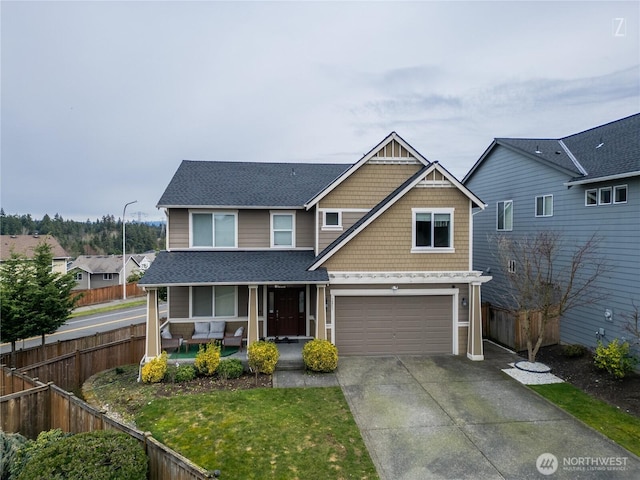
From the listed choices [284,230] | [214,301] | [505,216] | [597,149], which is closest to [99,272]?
[214,301]

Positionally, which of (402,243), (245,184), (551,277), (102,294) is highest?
(245,184)

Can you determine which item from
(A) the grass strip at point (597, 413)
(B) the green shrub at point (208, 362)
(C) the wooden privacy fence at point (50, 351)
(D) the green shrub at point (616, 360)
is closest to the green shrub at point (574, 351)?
(D) the green shrub at point (616, 360)

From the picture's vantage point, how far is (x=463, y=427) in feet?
27.9

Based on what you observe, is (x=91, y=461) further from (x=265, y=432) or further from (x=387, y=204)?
(x=387, y=204)

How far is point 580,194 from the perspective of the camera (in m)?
13.9

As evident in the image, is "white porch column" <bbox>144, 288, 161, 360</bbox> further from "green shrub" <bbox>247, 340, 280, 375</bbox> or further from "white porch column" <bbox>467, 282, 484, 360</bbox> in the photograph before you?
"white porch column" <bbox>467, 282, 484, 360</bbox>

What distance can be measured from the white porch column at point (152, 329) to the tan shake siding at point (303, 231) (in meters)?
6.16

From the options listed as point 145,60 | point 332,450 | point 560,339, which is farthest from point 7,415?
point 560,339

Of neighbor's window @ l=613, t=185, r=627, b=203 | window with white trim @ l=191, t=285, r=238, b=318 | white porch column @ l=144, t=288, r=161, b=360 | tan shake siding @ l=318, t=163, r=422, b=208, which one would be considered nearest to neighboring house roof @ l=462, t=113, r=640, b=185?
neighbor's window @ l=613, t=185, r=627, b=203

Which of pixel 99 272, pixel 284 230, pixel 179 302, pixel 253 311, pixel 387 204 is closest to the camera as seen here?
Result: pixel 253 311

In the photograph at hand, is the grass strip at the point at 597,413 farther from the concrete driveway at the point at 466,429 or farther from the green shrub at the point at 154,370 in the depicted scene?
the green shrub at the point at 154,370

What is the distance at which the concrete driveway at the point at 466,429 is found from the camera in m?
6.97

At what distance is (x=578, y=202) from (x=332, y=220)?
382 inches

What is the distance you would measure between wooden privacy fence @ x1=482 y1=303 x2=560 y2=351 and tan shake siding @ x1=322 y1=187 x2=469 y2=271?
10.9 feet
